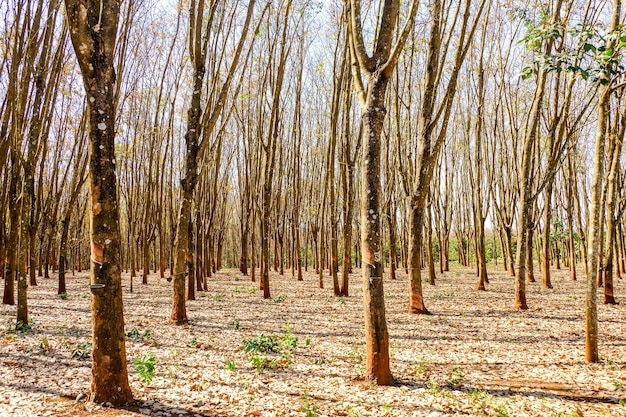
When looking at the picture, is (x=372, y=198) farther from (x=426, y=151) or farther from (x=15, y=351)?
(x=15, y=351)

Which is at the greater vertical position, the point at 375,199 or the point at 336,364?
the point at 375,199

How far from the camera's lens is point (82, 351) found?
5.42 m

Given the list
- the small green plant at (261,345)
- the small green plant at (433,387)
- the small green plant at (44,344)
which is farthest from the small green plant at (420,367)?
the small green plant at (44,344)

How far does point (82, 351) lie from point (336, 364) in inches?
140

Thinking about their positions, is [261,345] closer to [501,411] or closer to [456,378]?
[456,378]

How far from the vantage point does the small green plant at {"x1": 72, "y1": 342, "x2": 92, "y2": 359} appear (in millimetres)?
5238

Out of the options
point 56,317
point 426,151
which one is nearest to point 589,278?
point 426,151

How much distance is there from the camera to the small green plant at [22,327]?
6.50m

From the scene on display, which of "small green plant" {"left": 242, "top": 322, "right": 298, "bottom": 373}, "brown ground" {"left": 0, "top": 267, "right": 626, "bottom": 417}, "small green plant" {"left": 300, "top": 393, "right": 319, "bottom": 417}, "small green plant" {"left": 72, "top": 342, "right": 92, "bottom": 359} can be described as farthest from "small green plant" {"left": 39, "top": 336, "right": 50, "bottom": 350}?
"small green plant" {"left": 300, "top": 393, "right": 319, "bottom": 417}

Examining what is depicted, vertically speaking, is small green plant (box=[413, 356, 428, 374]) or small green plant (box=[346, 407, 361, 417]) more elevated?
small green plant (box=[346, 407, 361, 417])

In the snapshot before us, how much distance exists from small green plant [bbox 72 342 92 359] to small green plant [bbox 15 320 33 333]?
1.71m

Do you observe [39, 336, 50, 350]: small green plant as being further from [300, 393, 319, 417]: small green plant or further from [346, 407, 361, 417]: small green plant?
[346, 407, 361, 417]: small green plant

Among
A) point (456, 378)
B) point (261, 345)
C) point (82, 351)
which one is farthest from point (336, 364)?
point (82, 351)

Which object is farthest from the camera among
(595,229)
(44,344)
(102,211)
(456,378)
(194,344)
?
(194,344)
